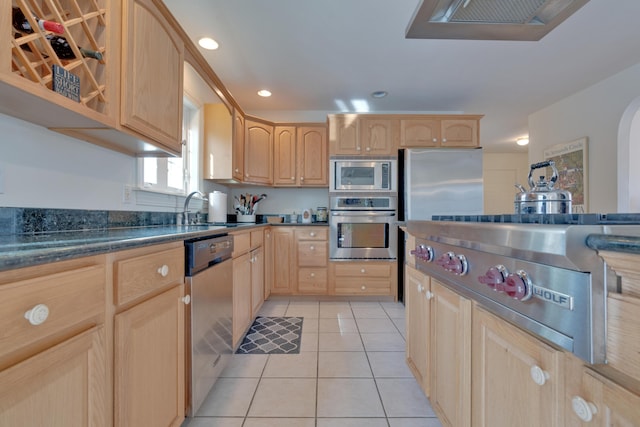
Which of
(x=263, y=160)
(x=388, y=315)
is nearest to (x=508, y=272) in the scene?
(x=388, y=315)

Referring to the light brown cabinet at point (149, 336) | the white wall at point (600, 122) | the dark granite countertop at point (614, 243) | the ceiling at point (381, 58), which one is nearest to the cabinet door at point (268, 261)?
the ceiling at point (381, 58)

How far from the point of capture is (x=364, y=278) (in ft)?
10.3

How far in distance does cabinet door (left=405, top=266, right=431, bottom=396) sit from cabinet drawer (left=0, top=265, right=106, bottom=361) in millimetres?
1212

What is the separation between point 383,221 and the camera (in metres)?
3.15

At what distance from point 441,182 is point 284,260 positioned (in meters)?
2.00

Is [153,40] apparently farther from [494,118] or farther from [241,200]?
[494,118]

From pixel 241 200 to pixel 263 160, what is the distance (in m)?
0.59

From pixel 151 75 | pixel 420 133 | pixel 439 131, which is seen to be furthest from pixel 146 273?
pixel 439 131

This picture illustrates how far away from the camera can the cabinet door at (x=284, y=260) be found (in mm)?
3137

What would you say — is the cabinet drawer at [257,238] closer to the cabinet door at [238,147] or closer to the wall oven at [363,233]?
the cabinet door at [238,147]

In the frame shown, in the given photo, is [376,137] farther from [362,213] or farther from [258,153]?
[258,153]

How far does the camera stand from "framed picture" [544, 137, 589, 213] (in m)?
3.34

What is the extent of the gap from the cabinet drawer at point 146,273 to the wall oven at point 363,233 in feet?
7.07

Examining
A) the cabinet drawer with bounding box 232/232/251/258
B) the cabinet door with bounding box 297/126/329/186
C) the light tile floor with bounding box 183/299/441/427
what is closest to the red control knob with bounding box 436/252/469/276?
the light tile floor with bounding box 183/299/441/427
